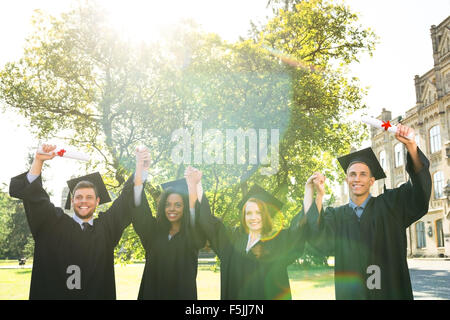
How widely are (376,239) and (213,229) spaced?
1832 mm

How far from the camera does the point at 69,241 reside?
4785 millimetres

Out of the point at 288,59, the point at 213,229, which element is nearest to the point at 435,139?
the point at 288,59

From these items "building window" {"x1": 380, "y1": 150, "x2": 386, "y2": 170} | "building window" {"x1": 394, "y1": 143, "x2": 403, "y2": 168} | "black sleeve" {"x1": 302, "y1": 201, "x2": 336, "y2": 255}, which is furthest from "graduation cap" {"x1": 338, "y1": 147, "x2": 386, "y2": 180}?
"building window" {"x1": 380, "y1": 150, "x2": 386, "y2": 170}

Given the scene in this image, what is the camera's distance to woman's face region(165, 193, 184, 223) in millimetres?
4965

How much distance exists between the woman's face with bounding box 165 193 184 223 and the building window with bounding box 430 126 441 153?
29909 millimetres

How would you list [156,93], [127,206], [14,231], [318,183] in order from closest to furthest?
1. [318,183]
2. [127,206]
3. [156,93]
4. [14,231]

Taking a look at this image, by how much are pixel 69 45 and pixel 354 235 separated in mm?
9370

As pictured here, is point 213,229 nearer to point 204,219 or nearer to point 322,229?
point 204,219

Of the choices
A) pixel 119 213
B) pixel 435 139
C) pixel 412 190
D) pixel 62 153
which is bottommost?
pixel 119 213

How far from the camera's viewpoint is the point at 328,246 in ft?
15.6

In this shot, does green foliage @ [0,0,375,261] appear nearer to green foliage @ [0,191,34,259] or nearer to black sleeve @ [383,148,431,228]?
black sleeve @ [383,148,431,228]
